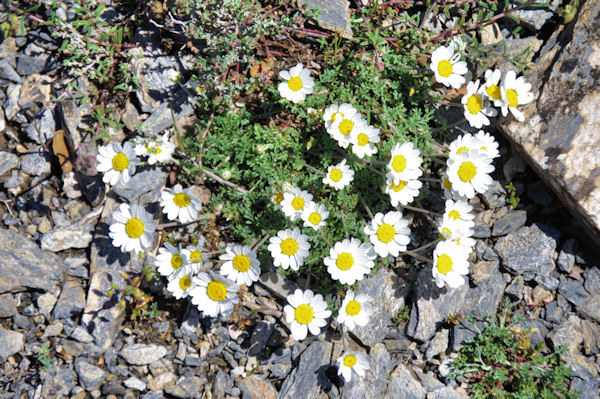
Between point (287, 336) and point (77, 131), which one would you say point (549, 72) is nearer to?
point (287, 336)

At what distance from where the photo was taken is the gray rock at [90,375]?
4.83m

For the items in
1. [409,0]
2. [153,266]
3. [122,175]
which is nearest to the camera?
[122,175]

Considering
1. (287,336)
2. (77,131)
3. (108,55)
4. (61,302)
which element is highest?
(108,55)

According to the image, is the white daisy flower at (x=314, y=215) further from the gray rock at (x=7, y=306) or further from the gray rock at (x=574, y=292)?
the gray rock at (x=7, y=306)

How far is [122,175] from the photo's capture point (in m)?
4.73

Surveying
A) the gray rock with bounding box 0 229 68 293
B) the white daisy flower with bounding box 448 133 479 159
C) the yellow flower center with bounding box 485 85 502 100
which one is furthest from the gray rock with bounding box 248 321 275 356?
the yellow flower center with bounding box 485 85 502 100

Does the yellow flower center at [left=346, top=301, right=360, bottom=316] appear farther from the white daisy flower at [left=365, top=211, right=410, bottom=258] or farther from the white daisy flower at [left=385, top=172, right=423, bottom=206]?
the white daisy flower at [left=385, top=172, right=423, bottom=206]

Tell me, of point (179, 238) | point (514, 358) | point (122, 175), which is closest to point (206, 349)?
point (179, 238)

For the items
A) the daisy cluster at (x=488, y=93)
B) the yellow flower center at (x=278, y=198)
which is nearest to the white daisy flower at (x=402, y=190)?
the daisy cluster at (x=488, y=93)

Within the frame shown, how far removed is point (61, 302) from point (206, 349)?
161 cm

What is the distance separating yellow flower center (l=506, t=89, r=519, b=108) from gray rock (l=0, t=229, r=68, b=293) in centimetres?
504

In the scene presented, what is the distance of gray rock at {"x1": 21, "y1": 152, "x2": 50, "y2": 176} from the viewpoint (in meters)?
5.31

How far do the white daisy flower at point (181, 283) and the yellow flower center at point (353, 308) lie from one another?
1.51 m

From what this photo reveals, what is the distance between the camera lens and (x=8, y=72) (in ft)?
17.7
